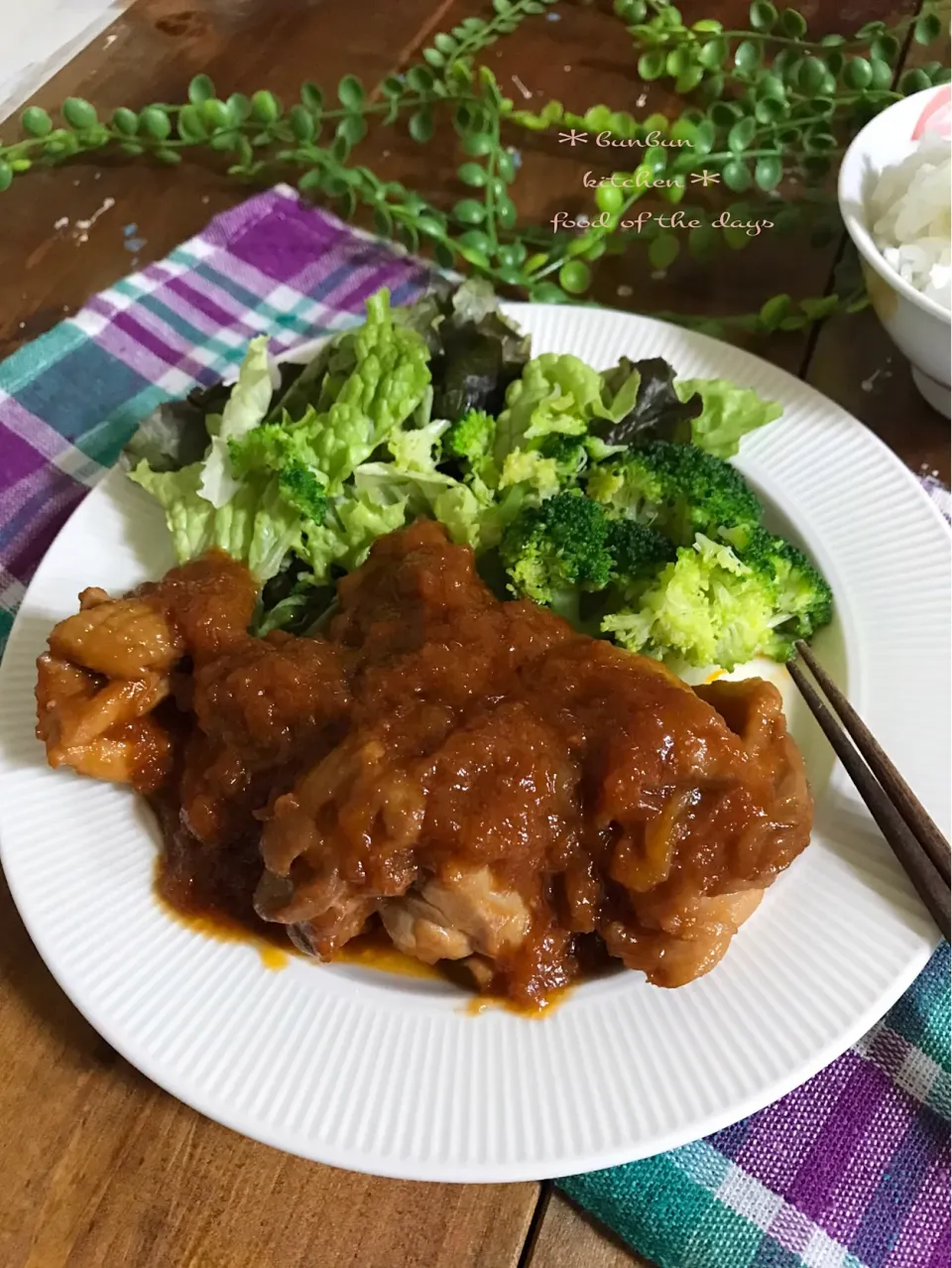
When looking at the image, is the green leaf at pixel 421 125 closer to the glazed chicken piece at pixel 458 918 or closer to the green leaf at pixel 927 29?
the green leaf at pixel 927 29

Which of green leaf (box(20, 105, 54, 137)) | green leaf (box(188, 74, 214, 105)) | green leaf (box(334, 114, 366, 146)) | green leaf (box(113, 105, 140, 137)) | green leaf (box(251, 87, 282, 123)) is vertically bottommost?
green leaf (box(334, 114, 366, 146))

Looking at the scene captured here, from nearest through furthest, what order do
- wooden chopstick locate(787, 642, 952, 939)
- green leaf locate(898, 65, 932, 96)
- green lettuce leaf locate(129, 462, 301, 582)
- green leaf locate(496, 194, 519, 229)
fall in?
wooden chopstick locate(787, 642, 952, 939) → green lettuce leaf locate(129, 462, 301, 582) → green leaf locate(898, 65, 932, 96) → green leaf locate(496, 194, 519, 229)

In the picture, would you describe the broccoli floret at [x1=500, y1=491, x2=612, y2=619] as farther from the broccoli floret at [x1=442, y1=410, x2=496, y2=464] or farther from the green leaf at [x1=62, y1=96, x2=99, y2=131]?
the green leaf at [x1=62, y1=96, x2=99, y2=131]

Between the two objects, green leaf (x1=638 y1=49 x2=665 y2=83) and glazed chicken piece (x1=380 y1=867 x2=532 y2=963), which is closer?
glazed chicken piece (x1=380 y1=867 x2=532 y2=963)

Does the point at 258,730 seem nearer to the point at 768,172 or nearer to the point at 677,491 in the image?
the point at 677,491

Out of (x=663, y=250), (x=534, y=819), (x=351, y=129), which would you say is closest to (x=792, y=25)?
(x=663, y=250)

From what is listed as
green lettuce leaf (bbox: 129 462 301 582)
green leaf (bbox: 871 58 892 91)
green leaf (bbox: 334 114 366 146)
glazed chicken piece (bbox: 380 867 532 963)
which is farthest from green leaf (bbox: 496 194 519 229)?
glazed chicken piece (bbox: 380 867 532 963)

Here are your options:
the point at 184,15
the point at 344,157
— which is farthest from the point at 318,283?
the point at 184,15
